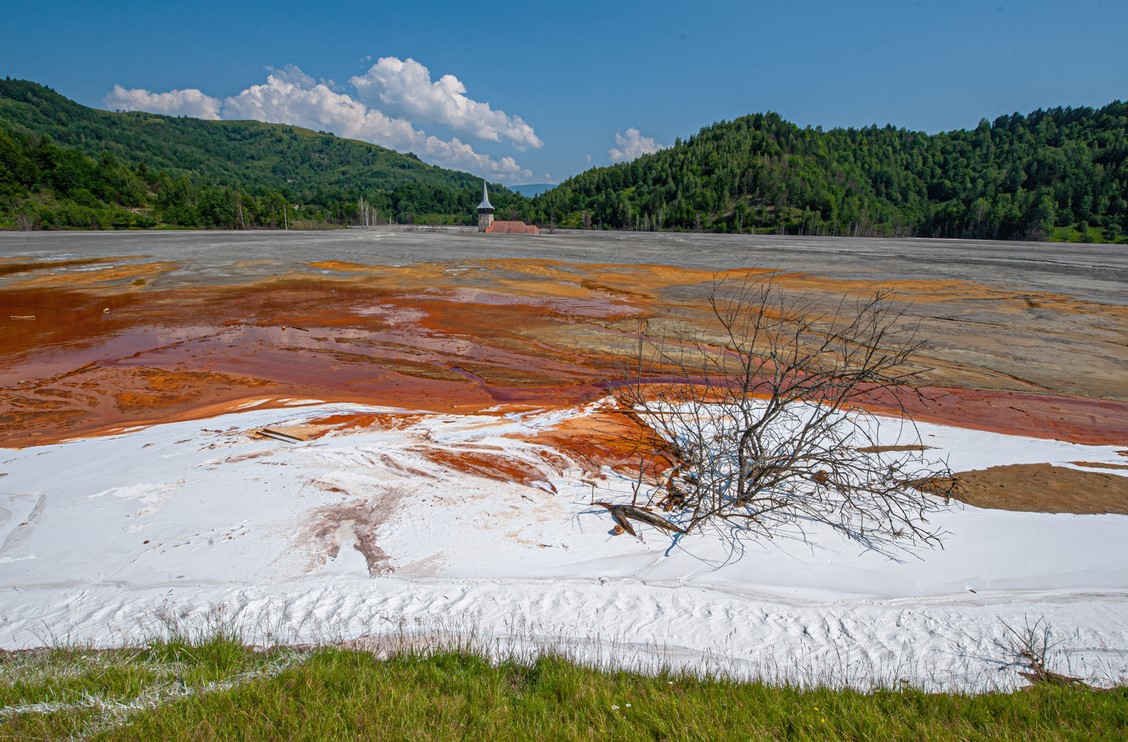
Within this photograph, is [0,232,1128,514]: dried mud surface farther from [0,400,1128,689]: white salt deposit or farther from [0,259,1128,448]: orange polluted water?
[0,400,1128,689]: white salt deposit

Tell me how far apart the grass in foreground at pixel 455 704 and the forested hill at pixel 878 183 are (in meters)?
105

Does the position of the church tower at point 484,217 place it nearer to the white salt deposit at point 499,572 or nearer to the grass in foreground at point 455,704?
the white salt deposit at point 499,572

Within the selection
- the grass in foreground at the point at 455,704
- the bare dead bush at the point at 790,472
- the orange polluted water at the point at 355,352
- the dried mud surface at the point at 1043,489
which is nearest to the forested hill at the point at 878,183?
the orange polluted water at the point at 355,352

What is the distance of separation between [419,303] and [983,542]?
14.8m

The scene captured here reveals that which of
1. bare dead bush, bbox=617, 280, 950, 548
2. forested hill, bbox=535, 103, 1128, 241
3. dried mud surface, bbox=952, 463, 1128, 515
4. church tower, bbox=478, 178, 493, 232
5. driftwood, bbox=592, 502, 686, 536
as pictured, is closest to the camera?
driftwood, bbox=592, 502, 686, 536

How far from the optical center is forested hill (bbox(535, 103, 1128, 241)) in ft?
315

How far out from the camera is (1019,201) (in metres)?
102

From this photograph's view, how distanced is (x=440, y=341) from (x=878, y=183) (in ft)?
558

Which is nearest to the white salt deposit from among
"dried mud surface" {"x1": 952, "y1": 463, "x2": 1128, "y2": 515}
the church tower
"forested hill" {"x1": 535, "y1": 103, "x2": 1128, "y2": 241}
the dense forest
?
"dried mud surface" {"x1": 952, "y1": 463, "x2": 1128, "y2": 515}

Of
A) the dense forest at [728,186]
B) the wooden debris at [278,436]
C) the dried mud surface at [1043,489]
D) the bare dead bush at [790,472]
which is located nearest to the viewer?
the bare dead bush at [790,472]

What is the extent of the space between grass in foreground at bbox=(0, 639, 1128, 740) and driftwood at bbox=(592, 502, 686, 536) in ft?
6.68

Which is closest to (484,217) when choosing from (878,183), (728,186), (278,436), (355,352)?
(728,186)

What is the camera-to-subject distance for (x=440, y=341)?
12.5 m

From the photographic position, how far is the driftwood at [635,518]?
541 centimetres
